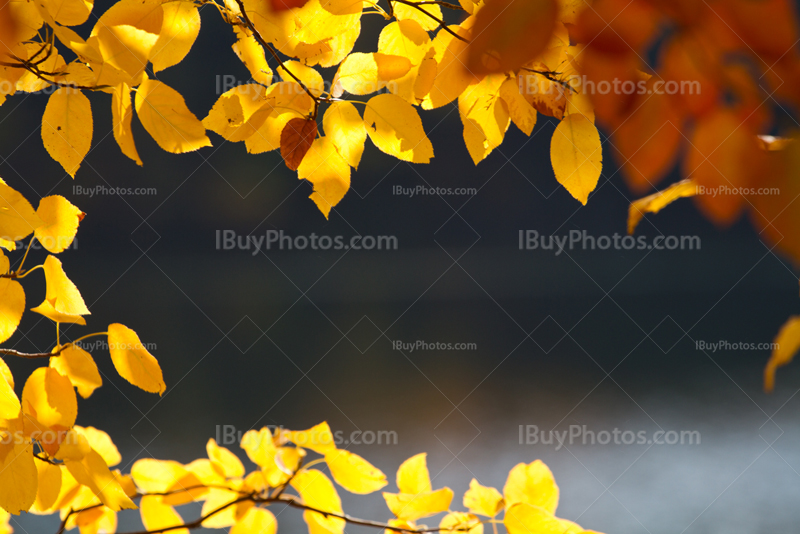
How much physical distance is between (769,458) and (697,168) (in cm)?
232

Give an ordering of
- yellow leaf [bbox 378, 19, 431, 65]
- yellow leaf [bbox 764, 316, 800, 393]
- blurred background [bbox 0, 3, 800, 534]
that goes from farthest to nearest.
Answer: blurred background [bbox 0, 3, 800, 534], yellow leaf [bbox 378, 19, 431, 65], yellow leaf [bbox 764, 316, 800, 393]

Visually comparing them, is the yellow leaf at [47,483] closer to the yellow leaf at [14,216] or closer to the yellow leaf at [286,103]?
the yellow leaf at [14,216]

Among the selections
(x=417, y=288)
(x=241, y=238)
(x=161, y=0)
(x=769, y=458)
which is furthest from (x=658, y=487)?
(x=241, y=238)

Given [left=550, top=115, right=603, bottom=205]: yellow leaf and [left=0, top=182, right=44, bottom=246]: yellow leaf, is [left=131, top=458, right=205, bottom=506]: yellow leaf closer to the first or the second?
[left=0, top=182, right=44, bottom=246]: yellow leaf

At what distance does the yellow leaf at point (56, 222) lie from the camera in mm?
431

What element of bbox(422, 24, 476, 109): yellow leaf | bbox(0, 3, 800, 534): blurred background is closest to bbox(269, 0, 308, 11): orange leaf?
bbox(422, 24, 476, 109): yellow leaf

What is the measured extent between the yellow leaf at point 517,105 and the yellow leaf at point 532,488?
0.30 meters

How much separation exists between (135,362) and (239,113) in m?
0.22

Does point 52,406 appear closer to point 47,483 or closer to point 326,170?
point 47,483

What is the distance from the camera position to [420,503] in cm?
47

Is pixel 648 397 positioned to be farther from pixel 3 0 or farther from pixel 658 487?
pixel 3 0

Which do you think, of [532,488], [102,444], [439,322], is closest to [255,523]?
[102,444]

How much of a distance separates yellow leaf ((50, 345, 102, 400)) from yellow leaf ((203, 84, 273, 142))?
0.70 ft

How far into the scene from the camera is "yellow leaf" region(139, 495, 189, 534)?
1.68 ft
